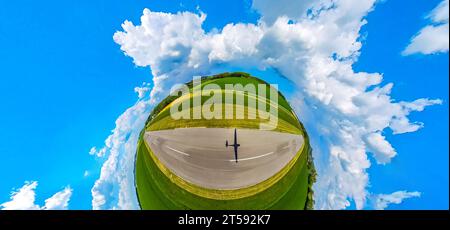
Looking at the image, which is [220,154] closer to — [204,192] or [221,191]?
[221,191]

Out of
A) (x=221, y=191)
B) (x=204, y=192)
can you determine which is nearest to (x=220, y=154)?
(x=221, y=191)

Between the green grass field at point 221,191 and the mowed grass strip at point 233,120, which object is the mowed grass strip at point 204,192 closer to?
the green grass field at point 221,191

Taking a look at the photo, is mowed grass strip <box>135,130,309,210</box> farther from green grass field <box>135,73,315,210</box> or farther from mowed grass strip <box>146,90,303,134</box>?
mowed grass strip <box>146,90,303,134</box>

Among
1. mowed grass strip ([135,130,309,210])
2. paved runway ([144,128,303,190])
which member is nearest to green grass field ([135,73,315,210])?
mowed grass strip ([135,130,309,210])
